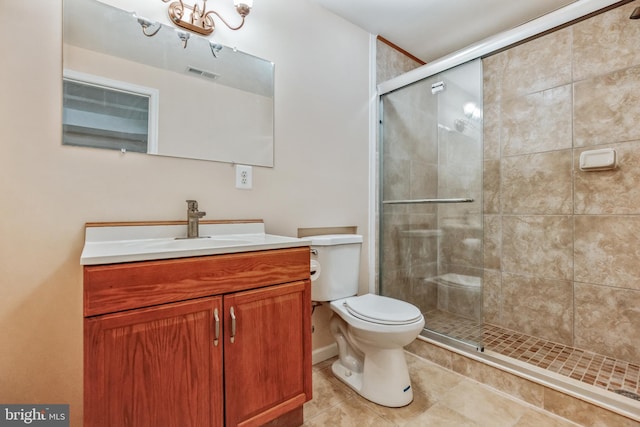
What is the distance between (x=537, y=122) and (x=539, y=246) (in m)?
0.88

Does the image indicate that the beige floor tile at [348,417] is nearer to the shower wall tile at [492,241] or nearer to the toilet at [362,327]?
the toilet at [362,327]

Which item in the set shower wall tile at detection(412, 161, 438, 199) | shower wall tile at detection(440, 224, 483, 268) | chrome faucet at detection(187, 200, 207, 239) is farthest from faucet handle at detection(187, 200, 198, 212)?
shower wall tile at detection(440, 224, 483, 268)

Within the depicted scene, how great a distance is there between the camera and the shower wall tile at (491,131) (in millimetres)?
2342

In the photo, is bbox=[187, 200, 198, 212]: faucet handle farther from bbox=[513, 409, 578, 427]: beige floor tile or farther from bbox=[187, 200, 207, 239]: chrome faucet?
bbox=[513, 409, 578, 427]: beige floor tile

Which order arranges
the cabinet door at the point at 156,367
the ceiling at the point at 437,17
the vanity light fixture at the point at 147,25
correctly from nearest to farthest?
1. the cabinet door at the point at 156,367
2. the vanity light fixture at the point at 147,25
3. the ceiling at the point at 437,17

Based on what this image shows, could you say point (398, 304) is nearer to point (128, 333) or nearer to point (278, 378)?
point (278, 378)

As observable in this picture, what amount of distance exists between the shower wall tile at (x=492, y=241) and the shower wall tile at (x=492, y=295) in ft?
0.20

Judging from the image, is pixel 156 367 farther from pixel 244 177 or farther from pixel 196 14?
pixel 196 14

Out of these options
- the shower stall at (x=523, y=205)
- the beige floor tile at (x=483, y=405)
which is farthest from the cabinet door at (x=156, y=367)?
the shower stall at (x=523, y=205)

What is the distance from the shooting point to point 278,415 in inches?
47.5

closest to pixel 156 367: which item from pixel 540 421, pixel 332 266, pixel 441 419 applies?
pixel 332 266

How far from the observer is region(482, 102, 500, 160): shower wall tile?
92.2 inches

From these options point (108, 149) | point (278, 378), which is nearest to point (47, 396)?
point (278, 378)

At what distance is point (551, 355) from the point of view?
1.84 meters
